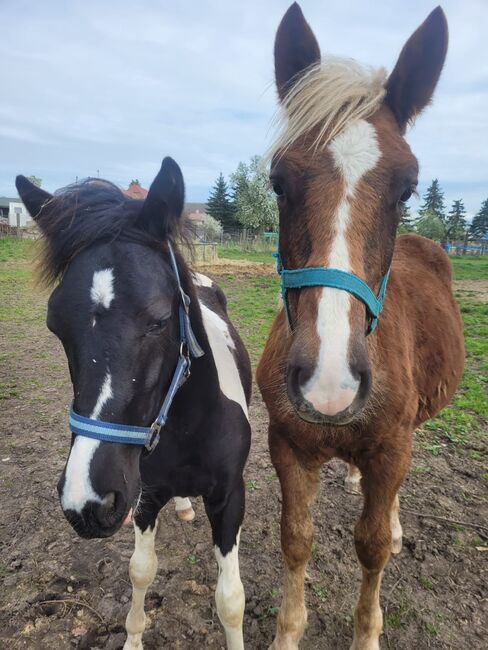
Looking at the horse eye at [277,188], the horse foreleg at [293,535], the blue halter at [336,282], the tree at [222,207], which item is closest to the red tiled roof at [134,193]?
the horse eye at [277,188]

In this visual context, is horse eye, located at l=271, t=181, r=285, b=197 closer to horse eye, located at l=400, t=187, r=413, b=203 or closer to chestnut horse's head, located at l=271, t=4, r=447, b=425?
chestnut horse's head, located at l=271, t=4, r=447, b=425

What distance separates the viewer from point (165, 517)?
3.35 m

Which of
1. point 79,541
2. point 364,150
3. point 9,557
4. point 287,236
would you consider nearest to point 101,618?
point 79,541

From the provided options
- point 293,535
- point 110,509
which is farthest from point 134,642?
point 110,509

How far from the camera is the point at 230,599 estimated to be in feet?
7.08

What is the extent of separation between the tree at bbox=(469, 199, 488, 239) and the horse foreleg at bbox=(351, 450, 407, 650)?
6320 centimetres

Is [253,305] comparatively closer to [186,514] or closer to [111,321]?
[186,514]

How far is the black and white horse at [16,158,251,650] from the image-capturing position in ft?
4.82

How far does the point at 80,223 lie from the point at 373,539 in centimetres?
207

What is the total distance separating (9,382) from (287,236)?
17.7 ft

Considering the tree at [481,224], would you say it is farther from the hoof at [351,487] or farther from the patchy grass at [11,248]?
the hoof at [351,487]

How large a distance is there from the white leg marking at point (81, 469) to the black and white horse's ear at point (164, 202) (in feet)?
2.28

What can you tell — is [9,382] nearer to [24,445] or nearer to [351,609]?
[24,445]

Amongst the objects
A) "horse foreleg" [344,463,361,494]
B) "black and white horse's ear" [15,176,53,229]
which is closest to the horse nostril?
"black and white horse's ear" [15,176,53,229]
